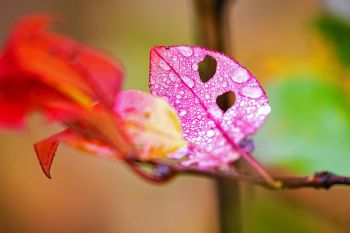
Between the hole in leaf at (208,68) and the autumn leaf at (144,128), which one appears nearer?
the autumn leaf at (144,128)

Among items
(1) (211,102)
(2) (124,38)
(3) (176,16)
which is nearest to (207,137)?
(1) (211,102)

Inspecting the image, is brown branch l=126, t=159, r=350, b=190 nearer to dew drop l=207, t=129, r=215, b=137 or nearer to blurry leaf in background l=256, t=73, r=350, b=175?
dew drop l=207, t=129, r=215, b=137

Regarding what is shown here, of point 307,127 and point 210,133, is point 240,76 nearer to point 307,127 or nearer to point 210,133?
point 210,133

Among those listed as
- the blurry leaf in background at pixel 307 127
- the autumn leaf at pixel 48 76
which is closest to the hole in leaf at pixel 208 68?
the blurry leaf in background at pixel 307 127

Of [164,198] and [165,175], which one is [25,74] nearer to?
[165,175]

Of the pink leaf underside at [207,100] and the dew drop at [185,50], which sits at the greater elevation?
the dew drop at [185,50]

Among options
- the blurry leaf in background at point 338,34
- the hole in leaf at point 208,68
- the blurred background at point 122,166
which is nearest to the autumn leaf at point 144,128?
the hole in leaf at point 208,68

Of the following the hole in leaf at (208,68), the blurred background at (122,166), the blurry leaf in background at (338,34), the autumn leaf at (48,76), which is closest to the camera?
the autumn leaf at (48,76)

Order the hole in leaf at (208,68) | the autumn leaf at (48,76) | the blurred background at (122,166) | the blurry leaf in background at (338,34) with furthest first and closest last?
the blurred background at (122,166) → the blurry leaf in background at (338,34) → the hole in leaf at (208,68) → the autumn leaf at (48,76)

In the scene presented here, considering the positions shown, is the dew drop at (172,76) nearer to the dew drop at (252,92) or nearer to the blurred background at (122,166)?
the dew drop at (252,92)
